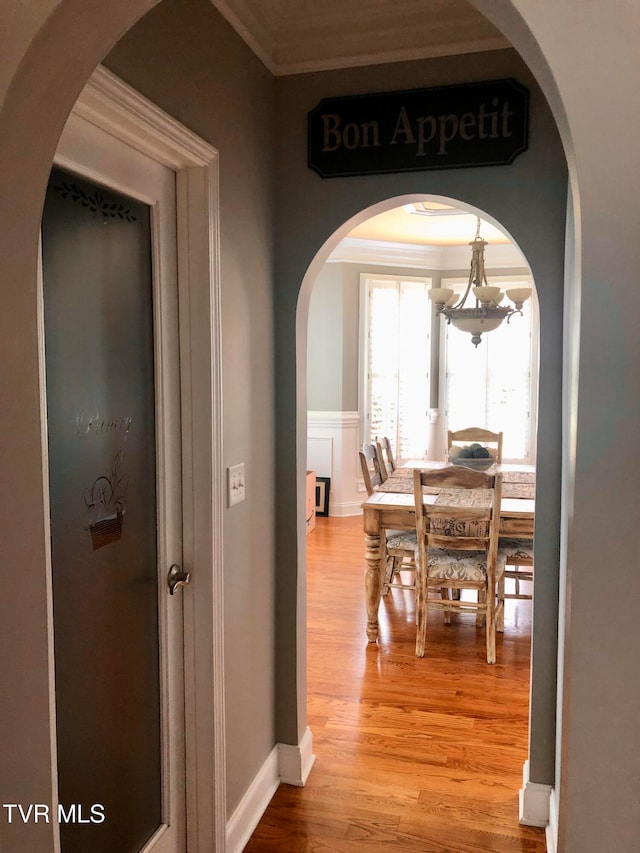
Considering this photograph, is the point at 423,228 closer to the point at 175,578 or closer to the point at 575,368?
the point at 175,578

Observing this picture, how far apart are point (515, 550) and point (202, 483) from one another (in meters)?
2.41

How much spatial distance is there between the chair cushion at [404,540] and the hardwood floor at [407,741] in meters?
0.51

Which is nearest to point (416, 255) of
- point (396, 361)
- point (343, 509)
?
point (396, 361)

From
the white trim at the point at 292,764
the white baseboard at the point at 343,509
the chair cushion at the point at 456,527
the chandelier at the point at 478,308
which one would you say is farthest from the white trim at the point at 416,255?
the white trim at the point at 292,764

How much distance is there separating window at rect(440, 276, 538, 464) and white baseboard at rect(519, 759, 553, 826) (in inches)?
192

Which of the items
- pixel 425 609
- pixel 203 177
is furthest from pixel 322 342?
pixel 203 177

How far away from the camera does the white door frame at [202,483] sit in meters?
1.82

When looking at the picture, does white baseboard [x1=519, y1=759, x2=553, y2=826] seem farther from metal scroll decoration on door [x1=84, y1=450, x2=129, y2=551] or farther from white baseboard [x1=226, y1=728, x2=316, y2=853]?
metal scroll decoration on door [x1=84, y1=450, x2=129, y2=551]

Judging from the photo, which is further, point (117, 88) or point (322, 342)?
point (322, 342)

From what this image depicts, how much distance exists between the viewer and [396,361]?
23.0 feet

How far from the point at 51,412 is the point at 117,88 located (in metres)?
0.69

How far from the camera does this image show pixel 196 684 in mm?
1925

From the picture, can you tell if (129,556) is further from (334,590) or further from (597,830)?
(334,590)

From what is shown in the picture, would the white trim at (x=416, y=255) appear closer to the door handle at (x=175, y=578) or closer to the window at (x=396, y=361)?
the window at (x=396, y=361)
